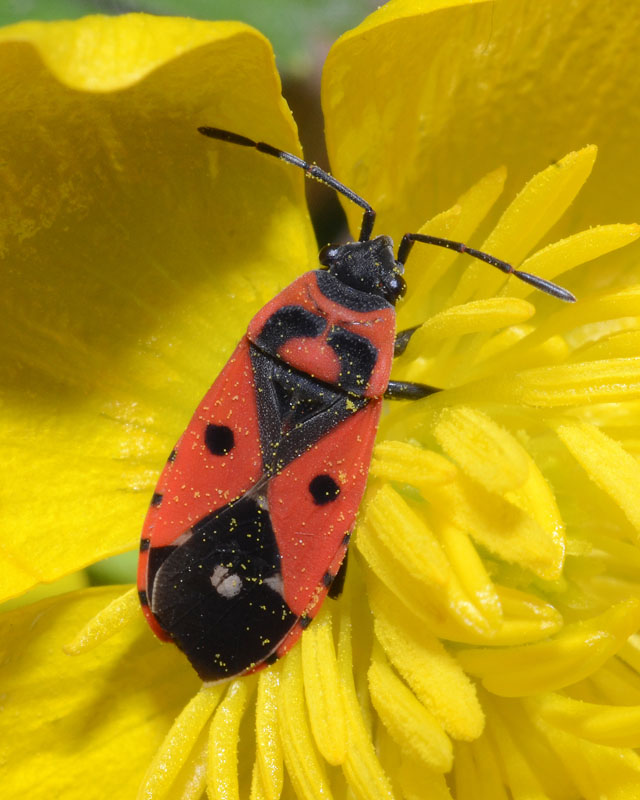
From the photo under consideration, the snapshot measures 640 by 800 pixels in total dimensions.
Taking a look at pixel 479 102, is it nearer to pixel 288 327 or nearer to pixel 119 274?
pixel 288 327

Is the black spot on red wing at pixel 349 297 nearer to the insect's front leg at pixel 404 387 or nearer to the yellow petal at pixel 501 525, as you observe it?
the insect's front leg at pixel 404 387

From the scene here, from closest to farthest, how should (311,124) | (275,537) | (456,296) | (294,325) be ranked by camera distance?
(275,537) < (294,325) < (456,296) < (311,124)

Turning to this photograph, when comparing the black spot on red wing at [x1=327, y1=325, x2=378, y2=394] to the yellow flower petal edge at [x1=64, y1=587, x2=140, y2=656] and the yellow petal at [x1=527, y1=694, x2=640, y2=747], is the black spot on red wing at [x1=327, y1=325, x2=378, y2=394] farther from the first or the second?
the yellow petal at [x1=527, y1=694, x2=640, y2=747]

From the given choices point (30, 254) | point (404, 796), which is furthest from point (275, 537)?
point (30, 254)

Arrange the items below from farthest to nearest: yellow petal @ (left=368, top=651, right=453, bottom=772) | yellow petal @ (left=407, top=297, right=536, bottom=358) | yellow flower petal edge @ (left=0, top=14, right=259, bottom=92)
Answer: yellow petal @ (left=407, top=297, right=536, bottom=358)
yellow petal @ (left=368, top=651, right=453, bottom=772)
yellow flower petal edge @ (left=0, top=14, right=259, bottom=92)

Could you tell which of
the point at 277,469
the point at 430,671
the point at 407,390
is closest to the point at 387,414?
the point at 407,390

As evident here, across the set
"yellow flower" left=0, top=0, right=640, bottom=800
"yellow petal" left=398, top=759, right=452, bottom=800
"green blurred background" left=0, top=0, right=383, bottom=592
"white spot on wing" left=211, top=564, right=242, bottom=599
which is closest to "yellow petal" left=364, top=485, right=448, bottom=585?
"yellow flower" left=0, top=0, right=640, bottom=800

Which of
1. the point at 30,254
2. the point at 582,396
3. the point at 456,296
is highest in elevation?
the point at 30,254

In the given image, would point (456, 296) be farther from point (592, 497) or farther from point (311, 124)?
point (311, 124)
